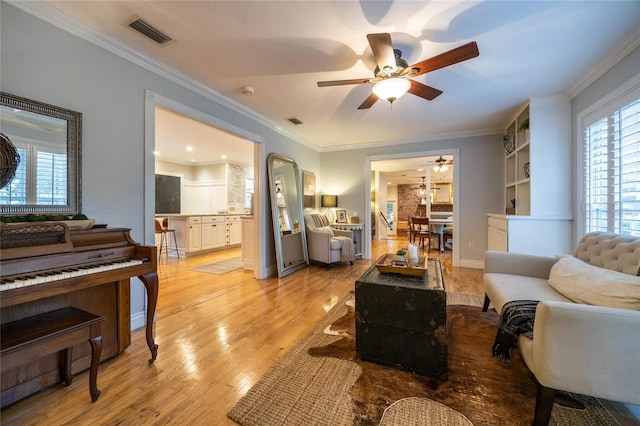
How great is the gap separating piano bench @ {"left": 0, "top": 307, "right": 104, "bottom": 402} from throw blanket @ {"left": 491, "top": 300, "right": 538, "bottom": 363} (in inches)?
95.3

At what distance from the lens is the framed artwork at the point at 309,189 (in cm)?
513

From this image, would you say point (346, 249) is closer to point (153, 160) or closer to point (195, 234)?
point (153, 160)

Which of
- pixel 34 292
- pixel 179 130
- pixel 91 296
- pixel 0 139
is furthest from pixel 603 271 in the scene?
pixel 179 130

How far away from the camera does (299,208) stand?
4762mm

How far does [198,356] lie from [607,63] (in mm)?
4428

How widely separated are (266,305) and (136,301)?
1220 mm

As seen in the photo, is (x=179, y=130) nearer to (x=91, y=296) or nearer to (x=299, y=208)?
(x=299, y=208)

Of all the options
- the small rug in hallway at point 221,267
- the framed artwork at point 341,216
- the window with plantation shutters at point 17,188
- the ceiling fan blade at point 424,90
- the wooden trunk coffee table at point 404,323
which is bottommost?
the small rug in hallway at point 221,267

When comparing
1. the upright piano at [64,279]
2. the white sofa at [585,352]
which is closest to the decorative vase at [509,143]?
the white sofa at [585,352]

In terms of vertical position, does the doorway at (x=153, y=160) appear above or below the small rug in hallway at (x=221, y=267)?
above

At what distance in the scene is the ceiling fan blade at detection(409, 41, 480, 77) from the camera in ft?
5.64

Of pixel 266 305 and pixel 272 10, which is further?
pixel 266 305

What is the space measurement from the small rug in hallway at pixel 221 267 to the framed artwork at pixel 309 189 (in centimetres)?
176

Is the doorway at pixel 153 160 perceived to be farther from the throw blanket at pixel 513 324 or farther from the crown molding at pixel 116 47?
the throw blanket at pixel 513 324
